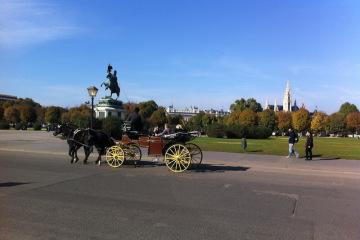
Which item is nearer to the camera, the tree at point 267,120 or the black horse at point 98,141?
the black horse at point 98,141

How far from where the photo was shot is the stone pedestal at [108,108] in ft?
159

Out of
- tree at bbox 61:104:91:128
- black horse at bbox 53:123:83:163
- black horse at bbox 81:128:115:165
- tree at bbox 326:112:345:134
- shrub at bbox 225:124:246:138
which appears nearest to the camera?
black horse at bbox 81:128:115:165

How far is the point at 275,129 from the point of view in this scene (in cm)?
14312

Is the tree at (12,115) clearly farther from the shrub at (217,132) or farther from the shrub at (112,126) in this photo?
the shrub at (112,126)

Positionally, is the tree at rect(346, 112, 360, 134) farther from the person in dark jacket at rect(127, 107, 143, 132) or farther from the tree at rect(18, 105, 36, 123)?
the person in dark jacket at rect(127, 107, 143, 132)

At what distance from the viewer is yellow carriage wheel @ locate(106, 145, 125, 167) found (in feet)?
59.8

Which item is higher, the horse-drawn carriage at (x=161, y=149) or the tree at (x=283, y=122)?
the tree at (x=283, y=122)

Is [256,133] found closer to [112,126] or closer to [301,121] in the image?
[112,126]

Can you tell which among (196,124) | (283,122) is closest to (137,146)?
(196,124)

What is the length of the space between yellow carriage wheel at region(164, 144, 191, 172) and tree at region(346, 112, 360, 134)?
14108 cm

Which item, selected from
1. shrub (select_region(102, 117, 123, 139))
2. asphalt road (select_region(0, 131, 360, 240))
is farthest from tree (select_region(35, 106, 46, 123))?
asphalt road (select_region(0, 131, 360, 240))

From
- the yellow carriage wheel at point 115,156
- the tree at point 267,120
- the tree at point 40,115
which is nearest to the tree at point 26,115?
the tree at point 40,115

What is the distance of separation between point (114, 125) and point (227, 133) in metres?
23.7

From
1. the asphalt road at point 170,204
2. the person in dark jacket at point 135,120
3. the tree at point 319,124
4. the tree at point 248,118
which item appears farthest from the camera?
the tree at point 319,124
